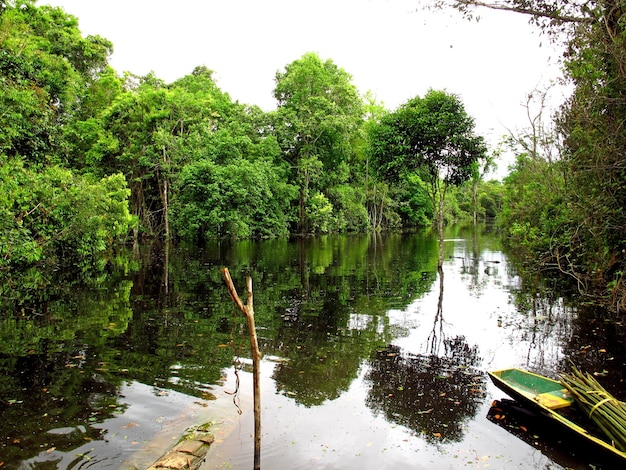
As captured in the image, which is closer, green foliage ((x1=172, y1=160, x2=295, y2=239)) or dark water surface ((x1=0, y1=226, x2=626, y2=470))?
dark water surface ((x1=0, y1=226, x2=626, y2=470))

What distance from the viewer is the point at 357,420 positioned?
5512 millimetres

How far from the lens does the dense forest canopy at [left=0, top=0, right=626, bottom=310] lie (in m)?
9.80

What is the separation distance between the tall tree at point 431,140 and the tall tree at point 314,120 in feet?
71.2

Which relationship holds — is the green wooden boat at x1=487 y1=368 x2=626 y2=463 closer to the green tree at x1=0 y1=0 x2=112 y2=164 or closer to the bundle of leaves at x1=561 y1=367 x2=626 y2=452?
the bundle of leaves at x1=561 y1=367 x2=626 y2=452

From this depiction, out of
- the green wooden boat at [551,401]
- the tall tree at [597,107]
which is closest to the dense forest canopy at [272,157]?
the tall tree at [597,107]

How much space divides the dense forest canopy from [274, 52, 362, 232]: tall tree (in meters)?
0.19

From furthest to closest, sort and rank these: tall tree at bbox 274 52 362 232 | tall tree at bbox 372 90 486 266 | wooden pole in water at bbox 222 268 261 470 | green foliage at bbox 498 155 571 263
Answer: tall tree at bbox 274 52 362 232 < tall tree at bbox 372 90 486 266 < green foliage at bbox 498 155 571 263 < wooden pole in water at bbox 222 268 261 470

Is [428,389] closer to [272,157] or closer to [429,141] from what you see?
[429,141]

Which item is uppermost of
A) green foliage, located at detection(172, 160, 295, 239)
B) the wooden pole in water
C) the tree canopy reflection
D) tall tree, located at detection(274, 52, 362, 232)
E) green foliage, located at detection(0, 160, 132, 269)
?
tall tree, located at detection(274, 52, 362, 232)

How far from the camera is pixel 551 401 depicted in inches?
209

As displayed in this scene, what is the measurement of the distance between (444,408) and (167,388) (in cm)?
389

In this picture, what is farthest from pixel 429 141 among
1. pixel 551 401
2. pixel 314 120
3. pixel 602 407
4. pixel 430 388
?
pixel 314 120

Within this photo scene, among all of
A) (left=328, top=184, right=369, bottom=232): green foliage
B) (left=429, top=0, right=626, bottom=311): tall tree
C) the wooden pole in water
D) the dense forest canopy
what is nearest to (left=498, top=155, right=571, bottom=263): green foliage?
the dense forest canopy

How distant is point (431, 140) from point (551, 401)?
13.9 metres
